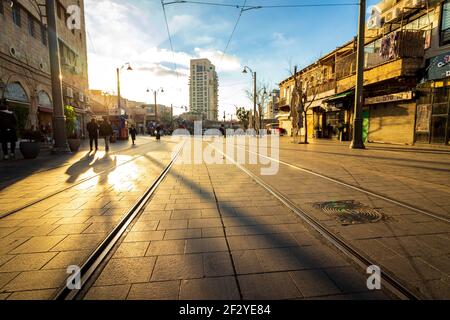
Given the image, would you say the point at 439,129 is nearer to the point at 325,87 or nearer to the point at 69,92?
the point at 325,87

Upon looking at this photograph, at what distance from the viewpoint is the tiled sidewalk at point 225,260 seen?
2109 mm

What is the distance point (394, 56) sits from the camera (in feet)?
51.5

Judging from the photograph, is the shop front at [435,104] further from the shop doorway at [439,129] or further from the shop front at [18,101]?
the shop front at [18,101]

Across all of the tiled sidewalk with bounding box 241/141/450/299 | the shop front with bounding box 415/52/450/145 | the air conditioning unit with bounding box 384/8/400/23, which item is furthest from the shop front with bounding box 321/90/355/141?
the tiled sidewalk with bounding box 241/141/450/299

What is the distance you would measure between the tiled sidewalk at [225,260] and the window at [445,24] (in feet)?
52.3

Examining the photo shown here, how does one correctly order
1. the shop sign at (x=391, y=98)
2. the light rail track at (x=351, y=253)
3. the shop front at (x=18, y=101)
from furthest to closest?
the shop sign at (x=391, y=98), the shop front at (x=18, y=101), the light rail track at (x=351, y=253)

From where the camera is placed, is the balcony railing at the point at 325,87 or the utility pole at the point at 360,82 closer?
the utility pole at the point at 360,82

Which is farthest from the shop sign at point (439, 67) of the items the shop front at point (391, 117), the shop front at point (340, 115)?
the shop front at point (340, 115)

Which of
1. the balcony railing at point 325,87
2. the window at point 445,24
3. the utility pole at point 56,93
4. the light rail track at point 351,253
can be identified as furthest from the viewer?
the balcony railing at point 325,87

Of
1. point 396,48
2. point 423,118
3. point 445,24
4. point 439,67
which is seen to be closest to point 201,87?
point 396,48
